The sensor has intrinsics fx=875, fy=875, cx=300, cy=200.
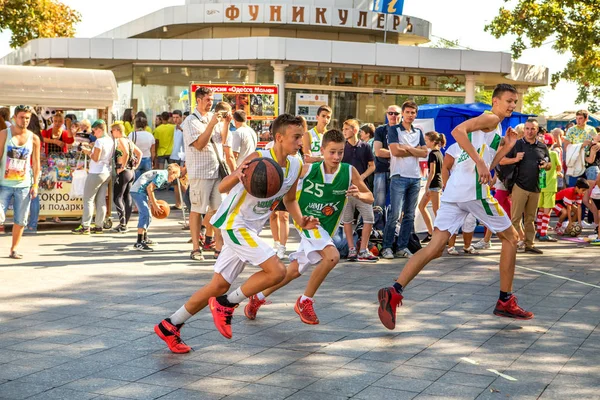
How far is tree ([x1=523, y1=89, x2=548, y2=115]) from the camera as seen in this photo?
76562 millimetres

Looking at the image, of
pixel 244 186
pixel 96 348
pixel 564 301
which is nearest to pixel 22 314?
pixel 96 348

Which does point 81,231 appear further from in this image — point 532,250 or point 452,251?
point 532,250

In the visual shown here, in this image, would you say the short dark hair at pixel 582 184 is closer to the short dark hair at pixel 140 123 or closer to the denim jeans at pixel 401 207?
the denim jeans at pixel 401 207

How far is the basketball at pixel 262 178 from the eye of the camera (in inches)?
234

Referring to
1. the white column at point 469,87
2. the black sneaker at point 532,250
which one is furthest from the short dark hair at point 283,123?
the white column at point 469,87

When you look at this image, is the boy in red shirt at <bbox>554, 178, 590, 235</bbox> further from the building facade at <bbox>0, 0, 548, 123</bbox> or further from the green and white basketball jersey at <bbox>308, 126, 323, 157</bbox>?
the building facade at <bbox>0, 0, 548, 123</bbox>

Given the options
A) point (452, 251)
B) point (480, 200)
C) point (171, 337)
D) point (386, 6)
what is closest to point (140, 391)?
point (171, 337)

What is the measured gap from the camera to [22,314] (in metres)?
7.24

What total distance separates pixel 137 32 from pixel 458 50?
13.5m

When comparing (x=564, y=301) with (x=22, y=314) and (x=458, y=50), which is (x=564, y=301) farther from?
(x=458, y=50)

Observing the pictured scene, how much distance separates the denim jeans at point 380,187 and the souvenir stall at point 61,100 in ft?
15.4

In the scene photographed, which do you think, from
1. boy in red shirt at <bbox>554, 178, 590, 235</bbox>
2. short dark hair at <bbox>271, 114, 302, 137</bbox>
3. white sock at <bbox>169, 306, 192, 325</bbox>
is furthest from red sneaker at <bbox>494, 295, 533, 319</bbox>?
boy in red shirt at <bbox>554, 178, 590, 235</bbox>

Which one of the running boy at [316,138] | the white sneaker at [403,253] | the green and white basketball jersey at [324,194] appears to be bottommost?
the white sneaker at [403,253]

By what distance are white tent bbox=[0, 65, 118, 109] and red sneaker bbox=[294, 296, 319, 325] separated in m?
9.00
